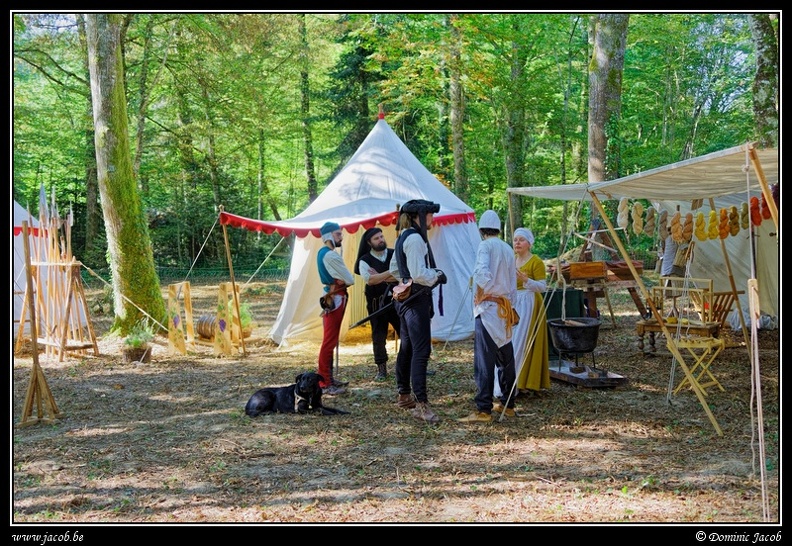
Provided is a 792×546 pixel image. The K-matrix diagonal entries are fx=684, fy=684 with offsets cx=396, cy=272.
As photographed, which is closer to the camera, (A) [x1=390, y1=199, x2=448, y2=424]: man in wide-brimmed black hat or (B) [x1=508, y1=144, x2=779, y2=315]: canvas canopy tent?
(B) [x1=508, y1=144, x2=779, y2=315]: canvas canopy tent

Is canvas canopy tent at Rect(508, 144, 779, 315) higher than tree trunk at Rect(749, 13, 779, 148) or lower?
lower

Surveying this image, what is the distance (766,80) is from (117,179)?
7.29 metres

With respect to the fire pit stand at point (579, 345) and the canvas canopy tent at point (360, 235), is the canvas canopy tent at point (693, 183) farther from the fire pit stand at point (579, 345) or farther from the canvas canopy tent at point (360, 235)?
the canvas canopy tent at point (360, 235)

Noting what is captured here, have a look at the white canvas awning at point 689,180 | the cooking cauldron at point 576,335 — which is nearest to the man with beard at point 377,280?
the white canvas awning at point 689,180

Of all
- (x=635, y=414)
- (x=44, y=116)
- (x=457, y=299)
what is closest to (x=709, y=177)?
(x=635, y=414)

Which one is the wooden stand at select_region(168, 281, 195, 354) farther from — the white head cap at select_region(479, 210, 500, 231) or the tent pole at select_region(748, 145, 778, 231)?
the tent pole at select_region(748, 145, 778, 231)

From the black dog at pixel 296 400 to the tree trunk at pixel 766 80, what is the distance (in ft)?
13.6

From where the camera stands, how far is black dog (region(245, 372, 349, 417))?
5.18 meters

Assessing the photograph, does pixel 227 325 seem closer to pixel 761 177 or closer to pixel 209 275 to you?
pixel 761 177

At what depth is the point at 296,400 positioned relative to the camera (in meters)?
5.23

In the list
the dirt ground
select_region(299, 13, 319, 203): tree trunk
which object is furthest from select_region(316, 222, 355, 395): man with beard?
select_region(299, 13, 319, 203): tree trunk

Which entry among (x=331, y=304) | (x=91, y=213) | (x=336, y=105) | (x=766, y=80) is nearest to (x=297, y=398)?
(x=331, y=304)

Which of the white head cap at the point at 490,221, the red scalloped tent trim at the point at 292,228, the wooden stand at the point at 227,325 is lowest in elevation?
the wooden stand at the point at 227,325

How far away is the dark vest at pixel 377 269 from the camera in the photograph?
243 inches
